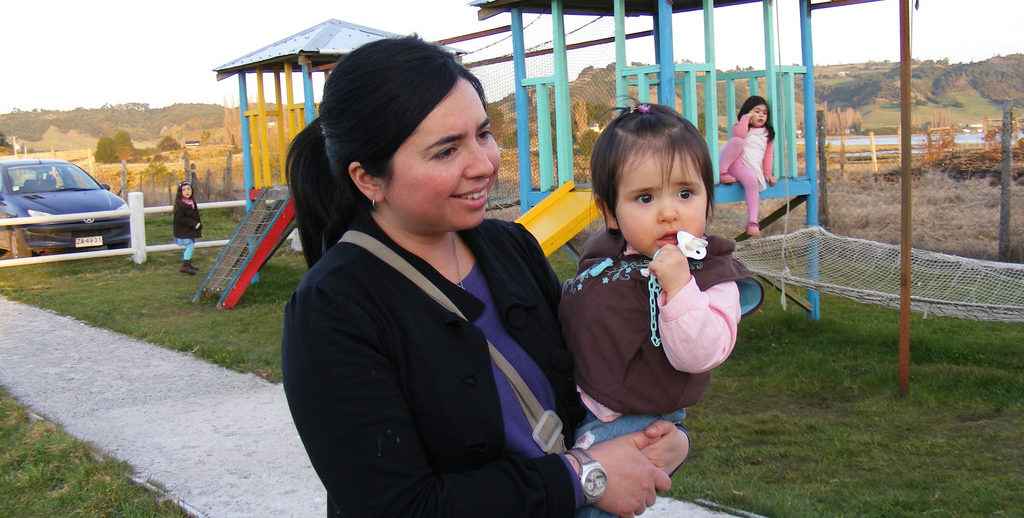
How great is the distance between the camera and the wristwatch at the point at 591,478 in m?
1.66

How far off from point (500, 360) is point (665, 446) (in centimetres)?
41

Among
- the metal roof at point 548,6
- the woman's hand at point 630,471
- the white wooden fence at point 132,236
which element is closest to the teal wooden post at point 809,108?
the metal roof at point 548,6

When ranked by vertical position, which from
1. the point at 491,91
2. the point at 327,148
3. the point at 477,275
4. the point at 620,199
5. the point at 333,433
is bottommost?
the point at 333,433

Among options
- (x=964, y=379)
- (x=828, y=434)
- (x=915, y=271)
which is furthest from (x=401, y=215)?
(x=915, y=271)

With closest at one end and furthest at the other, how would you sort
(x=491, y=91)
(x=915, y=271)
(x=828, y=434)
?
(x=828, y=434) < (x=915, y=271) < (x=491, y=91)

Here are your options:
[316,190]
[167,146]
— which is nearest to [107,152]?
[167,146]

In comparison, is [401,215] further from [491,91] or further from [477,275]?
[491,91]

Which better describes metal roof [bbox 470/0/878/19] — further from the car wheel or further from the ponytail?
the car wheel

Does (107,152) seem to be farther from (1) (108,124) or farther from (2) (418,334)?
(2) (418,334)

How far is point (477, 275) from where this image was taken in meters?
1.83

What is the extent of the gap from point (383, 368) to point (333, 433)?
13 cm

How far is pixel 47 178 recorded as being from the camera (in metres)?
14.8

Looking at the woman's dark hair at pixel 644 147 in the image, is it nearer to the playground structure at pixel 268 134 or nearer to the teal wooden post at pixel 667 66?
the teal wooden post at pixel 667 66

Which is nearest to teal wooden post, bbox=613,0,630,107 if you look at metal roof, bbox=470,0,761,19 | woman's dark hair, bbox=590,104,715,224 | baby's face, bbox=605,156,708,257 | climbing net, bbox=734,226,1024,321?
metal roof, bbox=470,0,761,19
